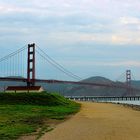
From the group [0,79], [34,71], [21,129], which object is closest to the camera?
[21,129]

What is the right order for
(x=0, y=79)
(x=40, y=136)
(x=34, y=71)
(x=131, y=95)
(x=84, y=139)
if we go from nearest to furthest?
1. (x=84, y=139)
2. (x=40, y=136)
3. (x=0, y=79)
4. (x=34, y=71)
5. (x=131, y=95)

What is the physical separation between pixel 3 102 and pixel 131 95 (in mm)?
100255

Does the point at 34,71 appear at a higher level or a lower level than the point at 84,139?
higher

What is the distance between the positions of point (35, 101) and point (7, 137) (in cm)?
3419

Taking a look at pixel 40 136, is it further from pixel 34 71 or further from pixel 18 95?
pixel 34 71

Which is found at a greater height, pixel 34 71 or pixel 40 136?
pixel 34 71

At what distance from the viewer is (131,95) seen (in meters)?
147

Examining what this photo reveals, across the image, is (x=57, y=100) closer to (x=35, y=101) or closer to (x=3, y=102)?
(x=35, y=101)

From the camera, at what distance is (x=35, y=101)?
50969 millimetres

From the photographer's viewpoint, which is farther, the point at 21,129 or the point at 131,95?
the point at 131,95

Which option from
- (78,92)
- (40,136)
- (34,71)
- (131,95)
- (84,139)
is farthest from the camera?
(78,92)

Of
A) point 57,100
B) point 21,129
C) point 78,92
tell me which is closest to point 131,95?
point 78,92

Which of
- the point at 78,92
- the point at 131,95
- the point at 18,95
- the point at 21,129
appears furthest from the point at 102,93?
the point at 21,129

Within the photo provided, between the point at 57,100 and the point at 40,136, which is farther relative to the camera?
the point at 57,100
